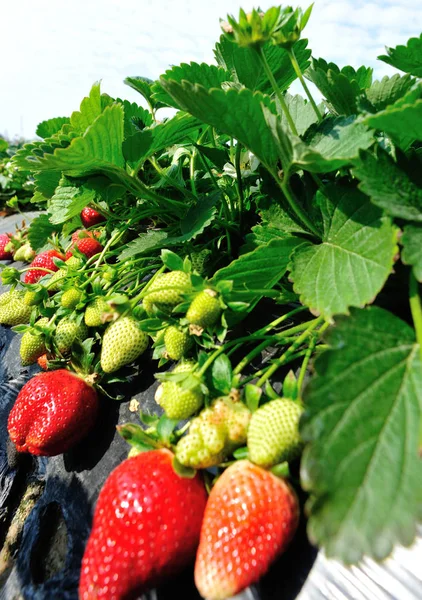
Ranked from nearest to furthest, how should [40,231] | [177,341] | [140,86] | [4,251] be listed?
[177,341] < [140,86] < [40,231] < [4,251]

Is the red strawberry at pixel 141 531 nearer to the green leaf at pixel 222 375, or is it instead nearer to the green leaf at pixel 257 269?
the green leaf at pixel 222 375

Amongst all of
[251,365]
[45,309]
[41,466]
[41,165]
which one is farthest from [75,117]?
[41,466]

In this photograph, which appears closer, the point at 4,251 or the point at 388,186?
the point at 388,186

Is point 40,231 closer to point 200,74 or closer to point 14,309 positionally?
point 14,309

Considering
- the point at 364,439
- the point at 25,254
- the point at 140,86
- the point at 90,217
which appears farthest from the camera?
the point at 25,254

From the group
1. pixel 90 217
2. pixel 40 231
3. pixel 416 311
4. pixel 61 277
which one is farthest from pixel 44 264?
pixel 416 311

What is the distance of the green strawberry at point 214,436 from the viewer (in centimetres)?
47

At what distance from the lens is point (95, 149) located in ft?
2.18

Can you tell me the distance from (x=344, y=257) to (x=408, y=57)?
36 centimetres

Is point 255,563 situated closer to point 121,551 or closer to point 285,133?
point 121,551

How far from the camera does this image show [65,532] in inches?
27.0

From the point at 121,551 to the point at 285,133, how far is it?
18.9 inches

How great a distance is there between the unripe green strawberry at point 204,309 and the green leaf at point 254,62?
40 centimetres

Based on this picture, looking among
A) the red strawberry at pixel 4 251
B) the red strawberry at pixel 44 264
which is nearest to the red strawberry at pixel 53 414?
the red strawberry at pixel 44 264
